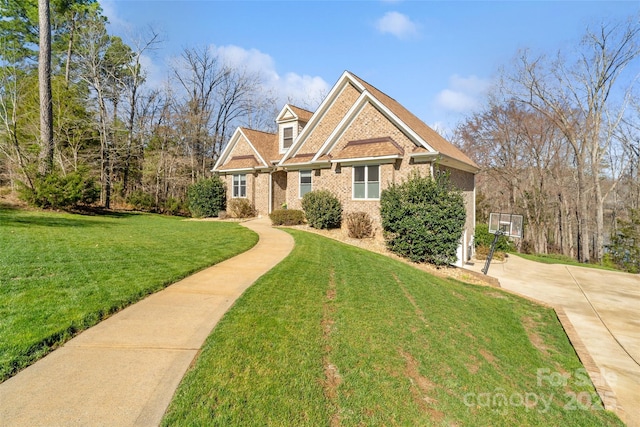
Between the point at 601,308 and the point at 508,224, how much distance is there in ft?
18.9

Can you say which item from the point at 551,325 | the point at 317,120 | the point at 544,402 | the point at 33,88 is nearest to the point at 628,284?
the point at 551,325

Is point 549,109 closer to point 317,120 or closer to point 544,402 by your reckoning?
point 317,120

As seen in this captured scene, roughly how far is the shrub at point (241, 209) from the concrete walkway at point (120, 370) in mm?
15080

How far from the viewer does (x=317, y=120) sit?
18078 mm

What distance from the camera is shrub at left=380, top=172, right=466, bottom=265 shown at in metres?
11.3

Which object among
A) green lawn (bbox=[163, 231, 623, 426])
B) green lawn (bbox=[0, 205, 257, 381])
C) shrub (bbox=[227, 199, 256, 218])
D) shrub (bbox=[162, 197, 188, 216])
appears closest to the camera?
green lawn (bbox=[163, 231, 623, 426])

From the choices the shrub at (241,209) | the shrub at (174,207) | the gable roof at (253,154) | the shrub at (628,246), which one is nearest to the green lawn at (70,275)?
the shrub at (241,209)

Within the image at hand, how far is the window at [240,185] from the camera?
21.4 m

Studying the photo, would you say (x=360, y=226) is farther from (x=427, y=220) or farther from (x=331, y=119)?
(x=331, y=119)

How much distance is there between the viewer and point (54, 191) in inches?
613

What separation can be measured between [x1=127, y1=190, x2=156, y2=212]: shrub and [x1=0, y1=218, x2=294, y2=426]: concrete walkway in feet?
76.9

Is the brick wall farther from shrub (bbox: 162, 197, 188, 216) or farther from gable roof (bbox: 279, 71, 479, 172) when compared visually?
shrub (bbox: 162, 197, 188, 216)

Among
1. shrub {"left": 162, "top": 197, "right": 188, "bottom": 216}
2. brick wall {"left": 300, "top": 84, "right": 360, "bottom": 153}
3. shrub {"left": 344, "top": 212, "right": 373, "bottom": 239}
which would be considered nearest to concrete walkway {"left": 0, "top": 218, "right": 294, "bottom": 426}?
shrub {"left": 344, "top": 212, "right": 373, "bottom": 239}

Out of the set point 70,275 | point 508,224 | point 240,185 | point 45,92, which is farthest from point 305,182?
point 45,92
